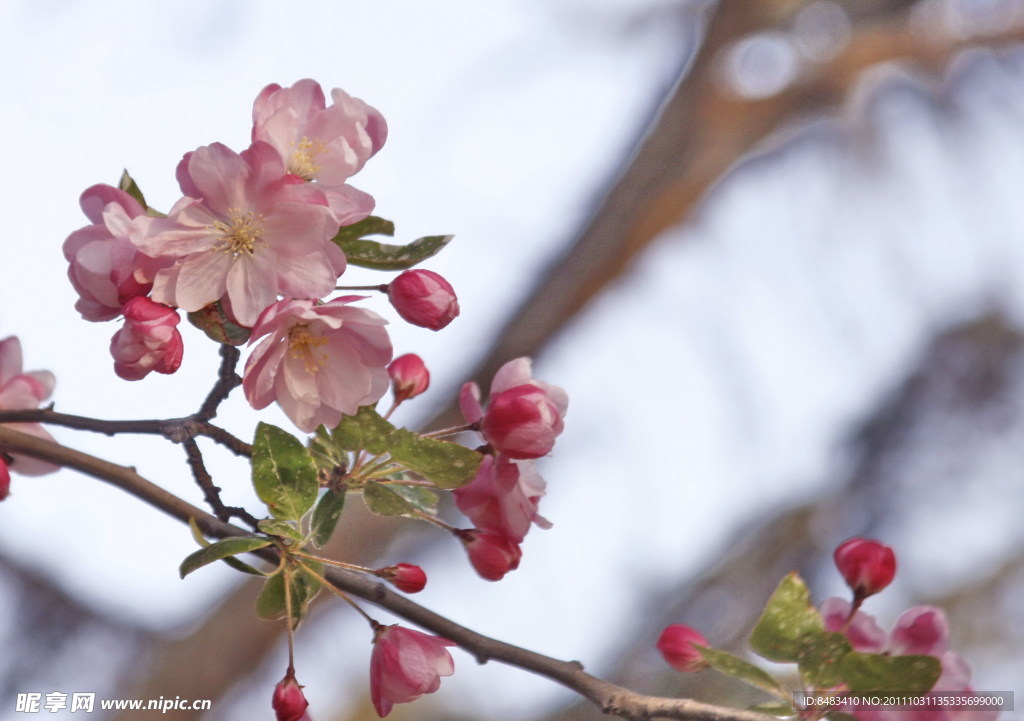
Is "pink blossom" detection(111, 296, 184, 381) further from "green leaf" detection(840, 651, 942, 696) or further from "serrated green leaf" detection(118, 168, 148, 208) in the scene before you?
"green leaf" detection(840, 651, 942, 696)

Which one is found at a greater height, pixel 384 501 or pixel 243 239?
pixel 243 239

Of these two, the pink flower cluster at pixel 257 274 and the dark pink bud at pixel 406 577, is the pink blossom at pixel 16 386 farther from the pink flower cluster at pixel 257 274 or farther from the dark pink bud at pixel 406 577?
the dark pink bud at pixel 406 577

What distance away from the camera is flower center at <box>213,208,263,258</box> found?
2.18 ft

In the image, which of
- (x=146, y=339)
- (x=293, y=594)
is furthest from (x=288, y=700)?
(x=146, y=339)

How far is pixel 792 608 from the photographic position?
2.45 feet

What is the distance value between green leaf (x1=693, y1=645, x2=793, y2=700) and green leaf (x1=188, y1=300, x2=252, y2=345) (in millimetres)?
462

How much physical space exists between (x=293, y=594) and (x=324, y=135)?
365 millimetres

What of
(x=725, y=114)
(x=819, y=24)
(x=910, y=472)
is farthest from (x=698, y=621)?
(x=819, y=24)

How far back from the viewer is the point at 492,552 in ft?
2.55

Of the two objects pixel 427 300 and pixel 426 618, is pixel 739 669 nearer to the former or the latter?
pixel 426 618

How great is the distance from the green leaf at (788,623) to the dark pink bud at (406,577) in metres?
0.28

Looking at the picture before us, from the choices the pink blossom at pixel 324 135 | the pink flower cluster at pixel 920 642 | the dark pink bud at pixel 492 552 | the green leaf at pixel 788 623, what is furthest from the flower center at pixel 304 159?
the pink flower cluster at pixel 920 642

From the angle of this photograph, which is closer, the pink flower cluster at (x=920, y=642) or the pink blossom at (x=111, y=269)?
the pink blossom at (x=111, y=269)

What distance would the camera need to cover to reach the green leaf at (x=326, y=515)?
0.72 m
